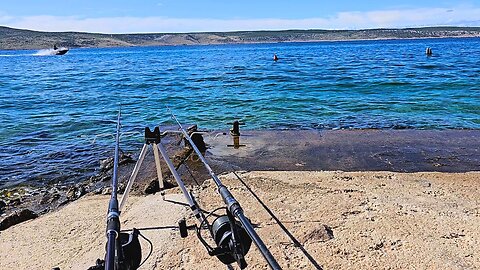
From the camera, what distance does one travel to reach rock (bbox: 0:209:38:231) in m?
6.19

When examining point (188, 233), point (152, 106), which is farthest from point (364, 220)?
point (152, 106)

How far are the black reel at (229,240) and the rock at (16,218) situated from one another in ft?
13.9

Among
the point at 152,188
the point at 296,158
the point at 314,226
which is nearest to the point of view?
the point at 314,226

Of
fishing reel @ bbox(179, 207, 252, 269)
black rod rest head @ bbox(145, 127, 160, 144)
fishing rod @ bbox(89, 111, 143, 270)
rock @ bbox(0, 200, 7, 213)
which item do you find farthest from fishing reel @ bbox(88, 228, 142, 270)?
rock @ bbox(0, 200, 7, 213)

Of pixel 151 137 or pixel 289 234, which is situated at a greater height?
pixel 151 137

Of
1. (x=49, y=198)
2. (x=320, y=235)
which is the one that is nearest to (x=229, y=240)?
(x=320, y=235)

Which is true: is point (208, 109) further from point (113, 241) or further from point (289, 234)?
point (113, 241)

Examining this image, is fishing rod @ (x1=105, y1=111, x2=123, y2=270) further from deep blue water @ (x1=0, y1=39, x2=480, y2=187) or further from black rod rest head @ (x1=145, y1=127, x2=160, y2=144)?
deep blue water @ (x1=0, y1=39, x2=480, y2=187)

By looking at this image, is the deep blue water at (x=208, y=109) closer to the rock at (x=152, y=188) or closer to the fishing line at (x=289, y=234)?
the rock at (x=152, y=188)

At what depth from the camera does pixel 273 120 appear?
14.9m

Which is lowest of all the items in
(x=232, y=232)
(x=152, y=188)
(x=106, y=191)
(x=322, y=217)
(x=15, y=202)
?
(x=15, y=202)

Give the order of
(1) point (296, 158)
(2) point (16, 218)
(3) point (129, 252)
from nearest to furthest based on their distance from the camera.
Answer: (3) point (129, 252) < (2) point (16, 218) < (1) point (296, 158)

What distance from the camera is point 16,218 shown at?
20.8 ft

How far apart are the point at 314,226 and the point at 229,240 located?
7.06ft
